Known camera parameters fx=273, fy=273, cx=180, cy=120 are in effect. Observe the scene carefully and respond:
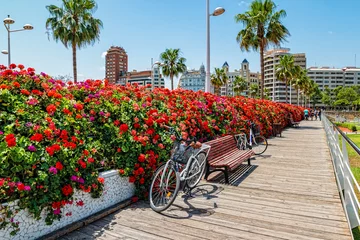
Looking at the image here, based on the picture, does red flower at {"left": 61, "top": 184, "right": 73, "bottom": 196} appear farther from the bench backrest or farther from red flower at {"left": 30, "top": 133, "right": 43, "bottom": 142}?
the bench backrest

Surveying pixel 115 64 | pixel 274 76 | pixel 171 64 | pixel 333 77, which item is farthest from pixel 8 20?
pixel 333 77

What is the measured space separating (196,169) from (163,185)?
0.79 metres

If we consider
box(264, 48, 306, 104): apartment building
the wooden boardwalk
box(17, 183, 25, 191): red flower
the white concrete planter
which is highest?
box(264, 48, 306, 104): apartment building

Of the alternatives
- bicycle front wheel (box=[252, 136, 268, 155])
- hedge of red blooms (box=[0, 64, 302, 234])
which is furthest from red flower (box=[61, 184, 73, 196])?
bicycle front wheel (box=[252, 136, 268, 155])

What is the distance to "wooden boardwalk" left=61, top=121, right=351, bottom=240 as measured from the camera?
339cm

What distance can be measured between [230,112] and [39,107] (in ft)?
22.3

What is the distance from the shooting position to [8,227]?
9.30 ft

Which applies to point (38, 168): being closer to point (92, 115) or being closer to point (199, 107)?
point (92, 115)

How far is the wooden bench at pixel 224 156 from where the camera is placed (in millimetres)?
5434

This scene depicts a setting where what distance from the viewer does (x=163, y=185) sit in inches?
164

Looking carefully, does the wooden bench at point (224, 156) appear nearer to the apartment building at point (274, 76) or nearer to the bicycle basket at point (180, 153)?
the bicycle basket at point (180, 153)

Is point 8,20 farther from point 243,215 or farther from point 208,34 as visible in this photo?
point 243,215

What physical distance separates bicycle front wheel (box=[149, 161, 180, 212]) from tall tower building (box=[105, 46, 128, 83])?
514 feet

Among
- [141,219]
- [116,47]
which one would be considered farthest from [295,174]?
[116,47]
